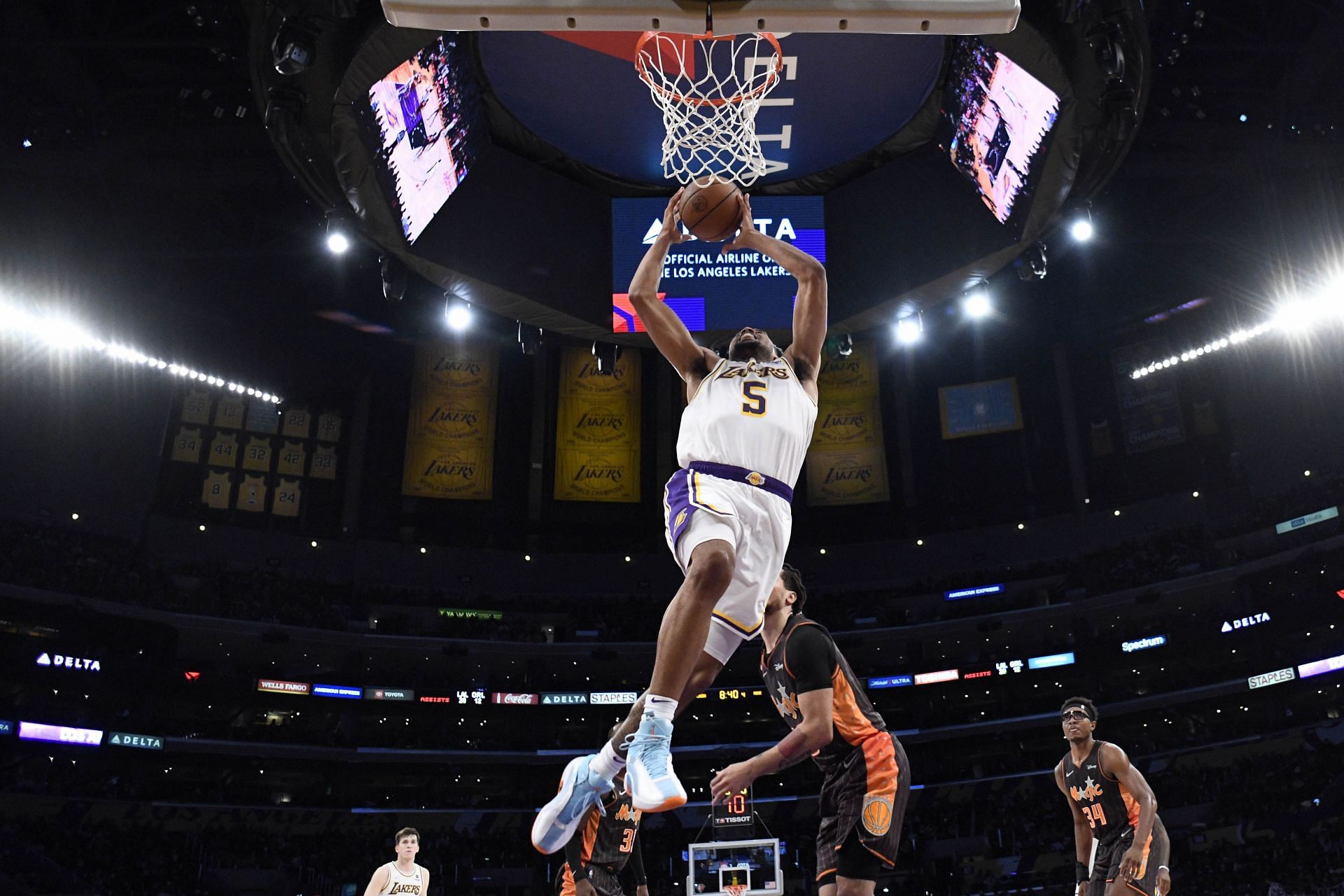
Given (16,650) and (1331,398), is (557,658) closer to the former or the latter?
(16,650)

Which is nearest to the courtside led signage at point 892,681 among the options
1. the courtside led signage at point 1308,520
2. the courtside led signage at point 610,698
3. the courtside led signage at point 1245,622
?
the courtside led signage at point 610,698

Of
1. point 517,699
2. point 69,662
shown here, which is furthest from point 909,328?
point 69,662

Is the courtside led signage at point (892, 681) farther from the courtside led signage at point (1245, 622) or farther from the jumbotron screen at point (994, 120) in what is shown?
the jumbotron screen at point (994, 120)

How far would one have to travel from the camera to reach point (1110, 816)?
6852 millimetres

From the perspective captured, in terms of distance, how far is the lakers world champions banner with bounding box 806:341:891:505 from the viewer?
1137 inches

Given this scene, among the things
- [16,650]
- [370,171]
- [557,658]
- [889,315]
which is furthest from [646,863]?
[370,171]

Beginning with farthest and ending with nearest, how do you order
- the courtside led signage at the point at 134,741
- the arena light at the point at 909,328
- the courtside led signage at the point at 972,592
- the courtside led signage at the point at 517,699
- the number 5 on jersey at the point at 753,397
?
the courtside led signage at the point at 972,592, the courtside led signage at the point at 517,699, the courtside led signage at the point at 134,741, the arena light at the point at 909,328, the number 5 on jersey at the point at 753,397

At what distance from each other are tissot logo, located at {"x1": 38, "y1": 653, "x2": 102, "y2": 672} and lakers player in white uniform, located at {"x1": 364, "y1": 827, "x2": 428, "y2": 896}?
1929 cm

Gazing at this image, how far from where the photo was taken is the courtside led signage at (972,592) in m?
29.4

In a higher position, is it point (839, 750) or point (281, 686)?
point (281, 686)

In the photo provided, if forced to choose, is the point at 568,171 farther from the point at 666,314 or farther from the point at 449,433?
the point at 449,433

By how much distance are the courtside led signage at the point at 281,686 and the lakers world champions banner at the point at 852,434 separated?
15.2 meters

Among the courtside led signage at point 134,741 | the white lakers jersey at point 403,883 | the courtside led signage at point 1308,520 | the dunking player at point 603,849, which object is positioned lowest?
the white lakers jersey at point 403,883

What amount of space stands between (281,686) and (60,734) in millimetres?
5303
